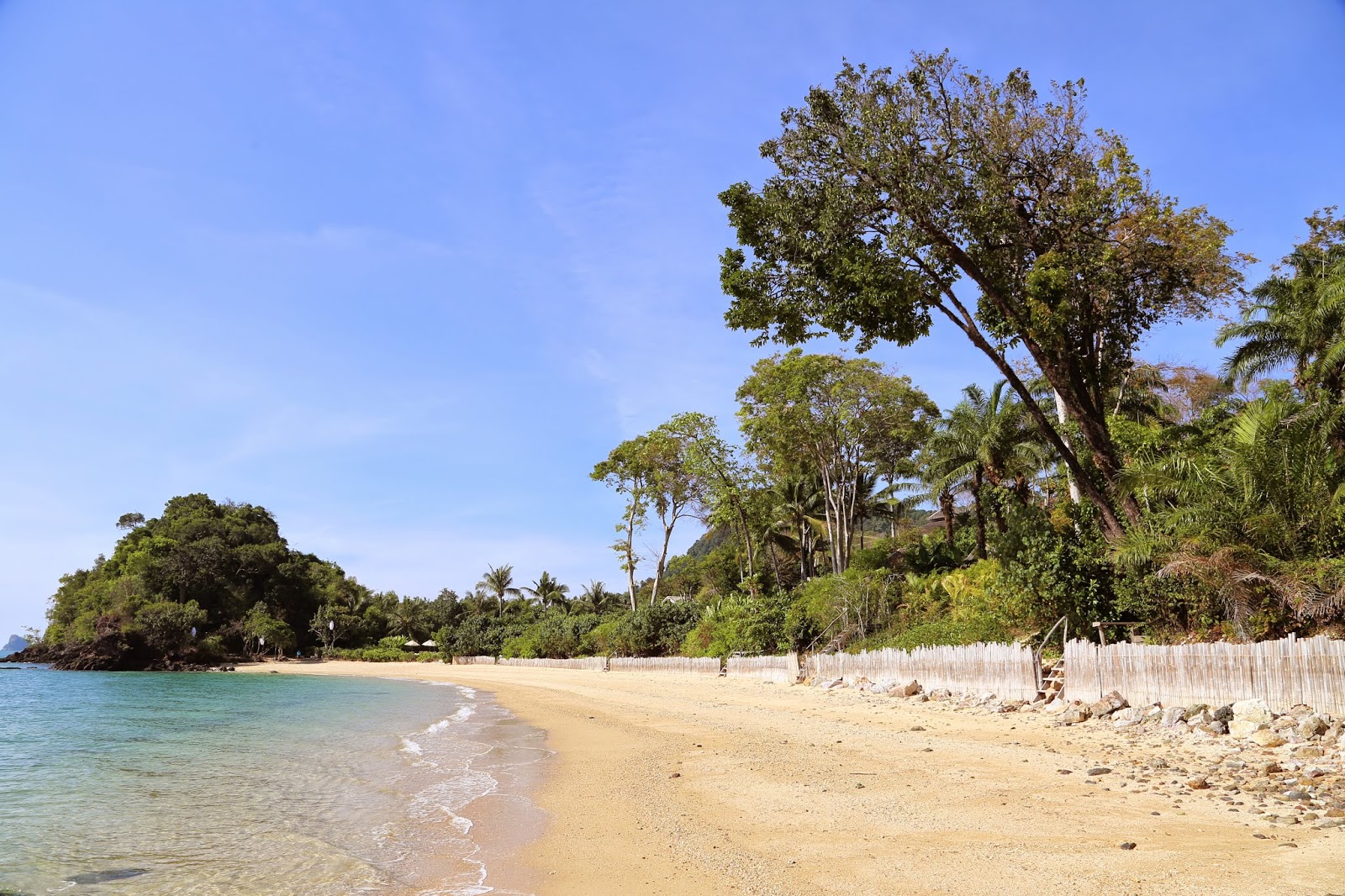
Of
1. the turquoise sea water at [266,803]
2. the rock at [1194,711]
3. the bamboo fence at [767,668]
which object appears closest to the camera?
the turquoise sea water at [266,803]

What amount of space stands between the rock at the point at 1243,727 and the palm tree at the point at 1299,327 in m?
18.5

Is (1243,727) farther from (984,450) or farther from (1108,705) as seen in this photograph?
(984,450)

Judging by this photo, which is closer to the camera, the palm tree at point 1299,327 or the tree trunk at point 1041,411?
the tree trunk at point 1041,411

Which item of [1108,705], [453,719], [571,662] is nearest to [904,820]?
[1108,705]

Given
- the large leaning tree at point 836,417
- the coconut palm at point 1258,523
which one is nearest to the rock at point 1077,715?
the coconut palm at point 1258,523

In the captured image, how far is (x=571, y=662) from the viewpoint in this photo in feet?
136

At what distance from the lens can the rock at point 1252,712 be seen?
9.49m

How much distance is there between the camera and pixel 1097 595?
1455 cm

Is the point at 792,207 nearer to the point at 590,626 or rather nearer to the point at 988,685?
the point at 988,685

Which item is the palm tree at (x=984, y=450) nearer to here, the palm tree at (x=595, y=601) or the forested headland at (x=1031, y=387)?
the forested headland at (x=1031, y=387)

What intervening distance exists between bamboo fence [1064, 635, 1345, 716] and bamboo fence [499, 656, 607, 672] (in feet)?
90.8

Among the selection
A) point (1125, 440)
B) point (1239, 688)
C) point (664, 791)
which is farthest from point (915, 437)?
point (664, 791)

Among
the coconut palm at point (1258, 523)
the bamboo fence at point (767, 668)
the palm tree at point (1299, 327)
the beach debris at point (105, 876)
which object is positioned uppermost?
the palm tree at point (1299, 327)

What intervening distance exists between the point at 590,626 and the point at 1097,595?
32.9m
